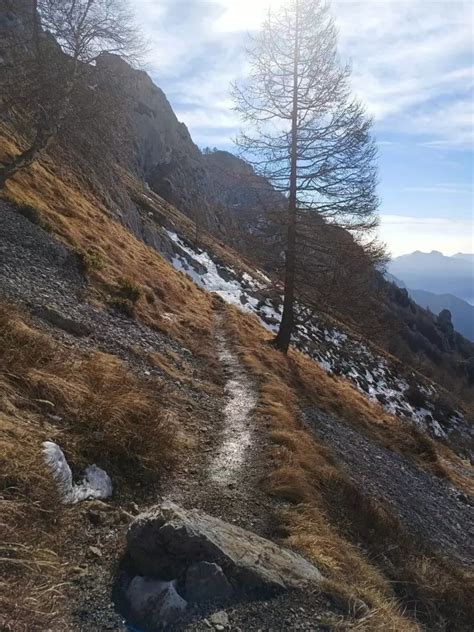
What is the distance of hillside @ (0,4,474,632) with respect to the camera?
375 cm

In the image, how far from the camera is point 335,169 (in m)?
16.3

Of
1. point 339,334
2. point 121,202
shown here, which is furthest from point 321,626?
point 121,202

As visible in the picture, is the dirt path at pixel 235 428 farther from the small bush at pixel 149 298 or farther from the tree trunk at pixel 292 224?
the tree trunk at pixel 292 224

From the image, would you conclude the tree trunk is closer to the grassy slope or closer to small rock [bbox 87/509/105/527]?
the grassy slope

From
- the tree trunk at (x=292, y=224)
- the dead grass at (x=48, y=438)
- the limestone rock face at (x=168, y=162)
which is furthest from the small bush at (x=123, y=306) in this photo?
the limestone rock face at (x=168, y=162)

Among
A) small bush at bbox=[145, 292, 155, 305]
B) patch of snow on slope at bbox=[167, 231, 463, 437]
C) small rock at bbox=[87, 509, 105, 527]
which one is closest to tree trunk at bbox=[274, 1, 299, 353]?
small bush at bbox=[145, 292, 155, 305]

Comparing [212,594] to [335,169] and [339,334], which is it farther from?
[339,334]

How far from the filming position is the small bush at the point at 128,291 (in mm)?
14359

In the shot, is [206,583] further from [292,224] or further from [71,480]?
[292,224]

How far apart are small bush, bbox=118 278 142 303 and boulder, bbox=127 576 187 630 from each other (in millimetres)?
11112

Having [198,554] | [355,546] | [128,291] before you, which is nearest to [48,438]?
[198,554]

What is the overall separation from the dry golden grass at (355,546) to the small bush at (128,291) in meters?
6.42

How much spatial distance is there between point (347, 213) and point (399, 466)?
30.2 ft

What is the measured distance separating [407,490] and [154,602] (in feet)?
25.4
